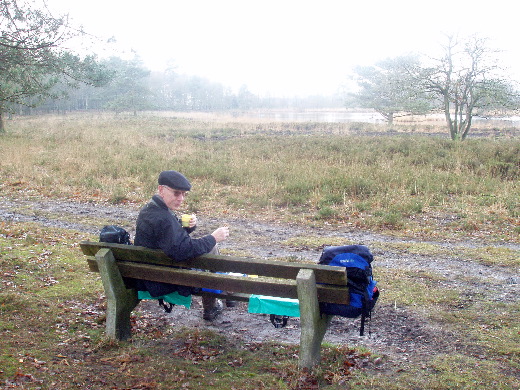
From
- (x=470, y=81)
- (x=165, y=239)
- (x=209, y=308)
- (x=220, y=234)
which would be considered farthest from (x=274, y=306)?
(x=470, y=81)

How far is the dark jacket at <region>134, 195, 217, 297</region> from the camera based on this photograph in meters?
3.51

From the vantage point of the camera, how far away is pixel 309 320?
10.8 ft

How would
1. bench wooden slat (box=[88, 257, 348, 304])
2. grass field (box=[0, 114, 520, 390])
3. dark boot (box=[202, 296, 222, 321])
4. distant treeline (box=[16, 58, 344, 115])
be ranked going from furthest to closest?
distant treeline (box=[16, 58, 344, 115]) → dark boot (box=[202, 296, 222, 321]) → grass field (box=[0, 114, 520, 390]) → bench wooden slat (box=[88, 257, 348, 304])

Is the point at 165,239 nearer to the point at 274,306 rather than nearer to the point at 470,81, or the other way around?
the point at 274,306

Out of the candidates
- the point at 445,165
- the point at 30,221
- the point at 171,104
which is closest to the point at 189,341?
the point at 30,221

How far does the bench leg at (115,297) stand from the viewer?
380cm

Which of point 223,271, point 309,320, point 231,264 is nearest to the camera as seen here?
point 309,320

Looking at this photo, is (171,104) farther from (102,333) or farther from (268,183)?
(102,333)

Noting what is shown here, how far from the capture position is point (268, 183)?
462 inches

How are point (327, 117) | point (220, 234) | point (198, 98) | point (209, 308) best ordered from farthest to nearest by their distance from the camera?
point (198, 98) < point (327, 117) < point (209, 308) < point (220, 234)

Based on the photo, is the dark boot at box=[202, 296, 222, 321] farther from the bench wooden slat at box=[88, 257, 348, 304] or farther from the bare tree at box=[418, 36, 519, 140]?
A: the bare tree at box=[418, 36, 519, 140]

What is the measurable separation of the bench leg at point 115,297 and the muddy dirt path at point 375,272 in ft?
2.01

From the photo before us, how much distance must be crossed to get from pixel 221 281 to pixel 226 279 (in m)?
0.05

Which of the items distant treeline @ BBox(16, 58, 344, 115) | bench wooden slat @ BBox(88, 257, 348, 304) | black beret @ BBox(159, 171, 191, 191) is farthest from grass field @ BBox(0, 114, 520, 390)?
distant treeline @ BBox(16, 58, 344, 115)
